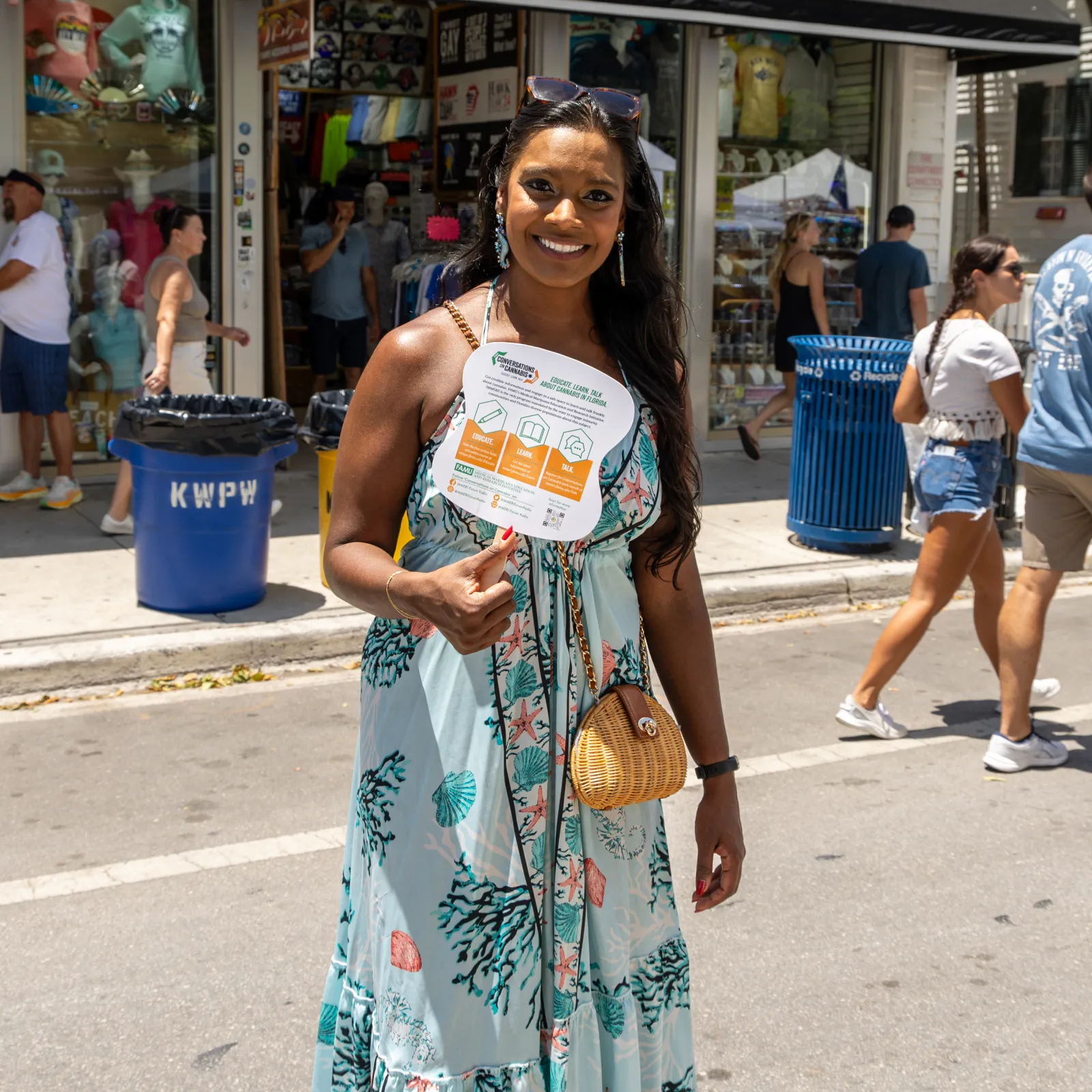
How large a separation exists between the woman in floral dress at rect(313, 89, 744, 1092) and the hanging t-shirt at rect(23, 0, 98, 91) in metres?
8.34

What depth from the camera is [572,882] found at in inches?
88.4

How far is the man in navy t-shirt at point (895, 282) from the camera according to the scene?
39.5ft

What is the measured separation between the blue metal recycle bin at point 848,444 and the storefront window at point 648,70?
2924 mm

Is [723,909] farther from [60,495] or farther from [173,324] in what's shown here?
[60,495]

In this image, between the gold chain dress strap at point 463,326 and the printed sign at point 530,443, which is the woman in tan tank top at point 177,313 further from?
the printed sign at point 530,443

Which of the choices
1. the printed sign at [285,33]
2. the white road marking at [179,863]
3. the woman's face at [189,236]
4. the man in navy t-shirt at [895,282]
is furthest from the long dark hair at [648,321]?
the man in navy t-shirt at [895,282]

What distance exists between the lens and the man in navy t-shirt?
1205 centimetres

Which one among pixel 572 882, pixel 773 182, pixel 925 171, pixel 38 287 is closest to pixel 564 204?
pixel 572 882

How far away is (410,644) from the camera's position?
2275 mm

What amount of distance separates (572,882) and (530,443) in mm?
654

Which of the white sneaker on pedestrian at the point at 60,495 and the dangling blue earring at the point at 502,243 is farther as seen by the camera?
the white sneaker on pedestrian at the point at 60,495

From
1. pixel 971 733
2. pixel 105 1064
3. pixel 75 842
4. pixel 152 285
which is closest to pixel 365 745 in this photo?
pixel 105 1064

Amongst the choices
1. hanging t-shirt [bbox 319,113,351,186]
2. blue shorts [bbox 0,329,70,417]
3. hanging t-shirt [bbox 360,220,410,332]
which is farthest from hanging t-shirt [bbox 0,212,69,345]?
hanging t-shirt [bbox 319,113,351,186]

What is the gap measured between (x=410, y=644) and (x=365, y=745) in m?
0.18
